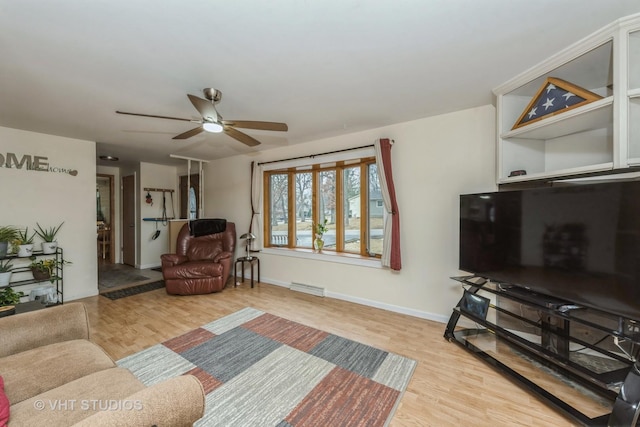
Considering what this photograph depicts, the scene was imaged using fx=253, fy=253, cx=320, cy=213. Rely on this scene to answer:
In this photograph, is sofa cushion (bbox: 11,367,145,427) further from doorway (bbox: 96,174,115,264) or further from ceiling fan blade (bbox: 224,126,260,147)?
doorway (bbox: 96,174,115,264)

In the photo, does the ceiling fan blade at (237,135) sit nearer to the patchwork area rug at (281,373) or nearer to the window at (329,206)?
the window at (329,206)

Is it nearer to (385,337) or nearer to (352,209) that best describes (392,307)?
(385,337)

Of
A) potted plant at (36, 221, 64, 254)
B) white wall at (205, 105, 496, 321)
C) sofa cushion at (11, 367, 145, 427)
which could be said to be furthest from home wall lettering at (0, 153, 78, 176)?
white wall at (205, 105, 496, 321)

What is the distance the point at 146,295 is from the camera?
3869 millimetres

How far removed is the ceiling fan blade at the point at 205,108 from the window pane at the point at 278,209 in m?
2.47

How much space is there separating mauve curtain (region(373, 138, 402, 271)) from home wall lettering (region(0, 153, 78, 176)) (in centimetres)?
452

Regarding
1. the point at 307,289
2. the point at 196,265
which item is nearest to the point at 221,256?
the point at 196,265

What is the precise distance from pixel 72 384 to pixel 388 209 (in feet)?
9.89

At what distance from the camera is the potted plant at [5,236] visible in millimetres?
3018

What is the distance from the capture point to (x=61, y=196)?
145 inches

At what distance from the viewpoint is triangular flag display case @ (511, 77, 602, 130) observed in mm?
1754

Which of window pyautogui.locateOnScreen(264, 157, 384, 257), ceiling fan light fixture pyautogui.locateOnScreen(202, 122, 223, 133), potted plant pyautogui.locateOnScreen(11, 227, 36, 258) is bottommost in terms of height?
potted plant pyautogui.locateOnScreen(11, 227, 36, 258)

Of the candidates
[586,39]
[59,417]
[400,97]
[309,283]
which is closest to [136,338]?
[59,417]
